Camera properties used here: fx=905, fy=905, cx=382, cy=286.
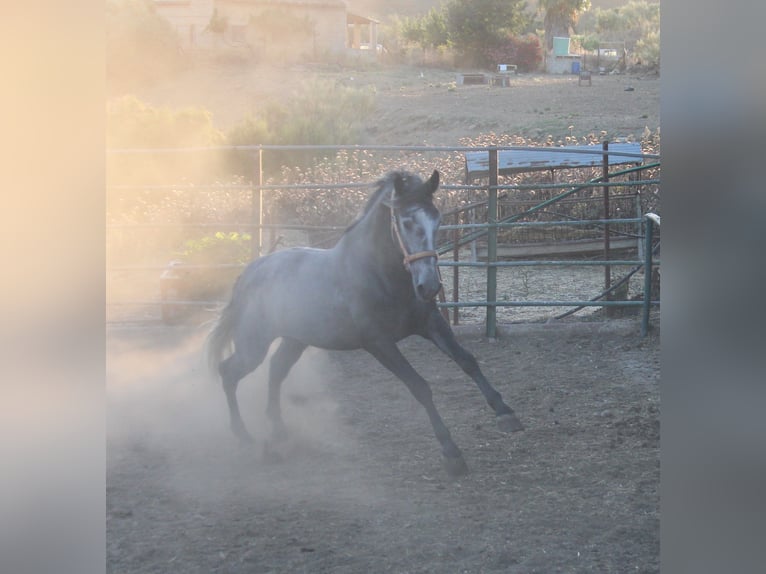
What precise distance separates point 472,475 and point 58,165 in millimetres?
3473

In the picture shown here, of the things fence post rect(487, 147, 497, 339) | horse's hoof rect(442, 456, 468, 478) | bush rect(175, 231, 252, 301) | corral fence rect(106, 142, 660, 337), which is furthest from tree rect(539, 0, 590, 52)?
horse's hoof rect(442, 456, 468, 478)

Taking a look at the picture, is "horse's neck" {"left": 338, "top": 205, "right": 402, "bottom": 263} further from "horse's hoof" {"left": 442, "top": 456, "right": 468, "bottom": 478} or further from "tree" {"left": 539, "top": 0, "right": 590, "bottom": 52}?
"tree" {"left": 539, "top": 0, "right": 590, "bottom": 52}

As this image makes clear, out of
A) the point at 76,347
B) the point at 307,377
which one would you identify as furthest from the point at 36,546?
the point at 307,377

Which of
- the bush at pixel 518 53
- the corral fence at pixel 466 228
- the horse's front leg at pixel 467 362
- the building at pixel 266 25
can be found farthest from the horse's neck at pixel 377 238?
the building at pixel 266 25

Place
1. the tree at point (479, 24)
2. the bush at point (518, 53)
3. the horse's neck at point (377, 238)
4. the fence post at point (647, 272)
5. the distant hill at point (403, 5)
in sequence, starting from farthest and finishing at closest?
the distant hill at point (403, 5)
the bush at point (518, 53)
the tree at point (479, 24)
the fence post at point (647, 272)
the horse's neck at point (377, 238)

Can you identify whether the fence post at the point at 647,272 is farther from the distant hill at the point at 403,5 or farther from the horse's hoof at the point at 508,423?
the distant hill at the point at 403,5

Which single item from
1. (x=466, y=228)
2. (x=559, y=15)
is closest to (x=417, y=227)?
(x=466, y=228)

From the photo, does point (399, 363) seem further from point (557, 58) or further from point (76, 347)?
point (557, 58)

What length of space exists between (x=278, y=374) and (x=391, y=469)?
0.79 metres

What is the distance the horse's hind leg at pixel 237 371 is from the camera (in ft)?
14.4

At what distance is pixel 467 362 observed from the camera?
13.0 ft

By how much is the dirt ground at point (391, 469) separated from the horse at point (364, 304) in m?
0.31

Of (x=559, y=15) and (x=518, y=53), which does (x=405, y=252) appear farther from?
(x=559, y=15)

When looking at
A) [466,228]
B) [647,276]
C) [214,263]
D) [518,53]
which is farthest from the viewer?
[518,53]
